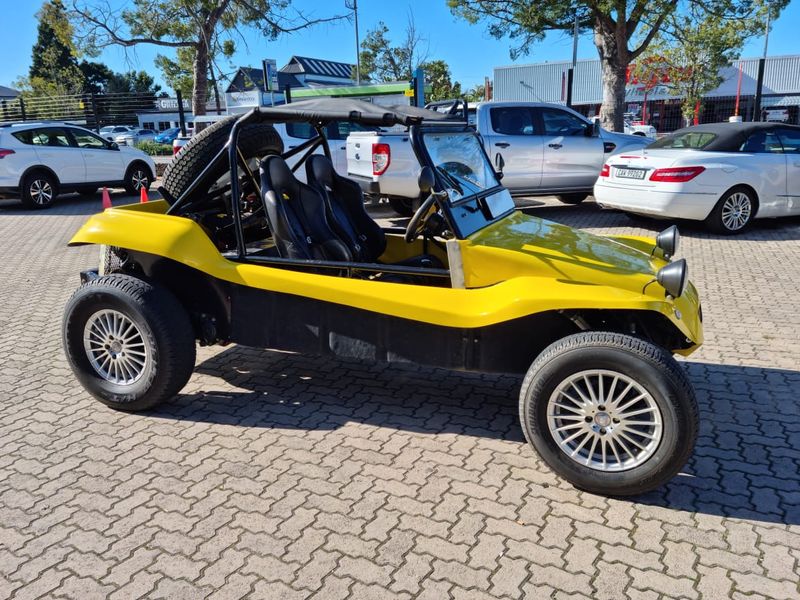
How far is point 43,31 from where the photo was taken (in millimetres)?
63906

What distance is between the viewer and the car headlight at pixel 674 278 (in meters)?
3.10

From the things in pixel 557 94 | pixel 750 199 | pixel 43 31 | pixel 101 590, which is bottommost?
pixel 101 590

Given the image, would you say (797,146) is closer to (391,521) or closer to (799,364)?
(799,364)

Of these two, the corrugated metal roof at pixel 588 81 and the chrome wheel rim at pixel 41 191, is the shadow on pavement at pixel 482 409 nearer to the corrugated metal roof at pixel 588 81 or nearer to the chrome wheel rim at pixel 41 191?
the chrome wheel rim at pixel 41 191

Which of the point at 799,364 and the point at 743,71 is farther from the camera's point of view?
the point at 743,71

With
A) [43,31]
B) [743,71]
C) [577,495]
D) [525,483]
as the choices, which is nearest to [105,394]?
[525,483]

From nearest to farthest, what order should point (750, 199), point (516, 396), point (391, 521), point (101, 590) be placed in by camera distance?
point (101, 590)
point (391, 521)
point (516, 396)
point (750, 199)

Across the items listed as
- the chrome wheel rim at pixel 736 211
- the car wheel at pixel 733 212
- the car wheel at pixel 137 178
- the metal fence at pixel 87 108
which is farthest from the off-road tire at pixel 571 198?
the metal fence at pixel 87 108

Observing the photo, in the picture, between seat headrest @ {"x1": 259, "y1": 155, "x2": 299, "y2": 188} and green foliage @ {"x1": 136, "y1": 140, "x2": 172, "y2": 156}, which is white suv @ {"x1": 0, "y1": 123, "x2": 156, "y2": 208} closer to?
seat headrest @ {"x1": 259, "y1": 155, "x2": 299, "y2": 188}

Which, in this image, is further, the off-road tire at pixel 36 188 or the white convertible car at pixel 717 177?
the off-road tire at pixel 36 188

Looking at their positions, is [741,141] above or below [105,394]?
above

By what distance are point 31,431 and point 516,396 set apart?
303 cm

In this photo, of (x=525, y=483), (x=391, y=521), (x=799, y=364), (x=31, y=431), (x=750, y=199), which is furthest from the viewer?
(x=750, y=199)

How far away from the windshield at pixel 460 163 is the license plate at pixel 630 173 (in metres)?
5.26
